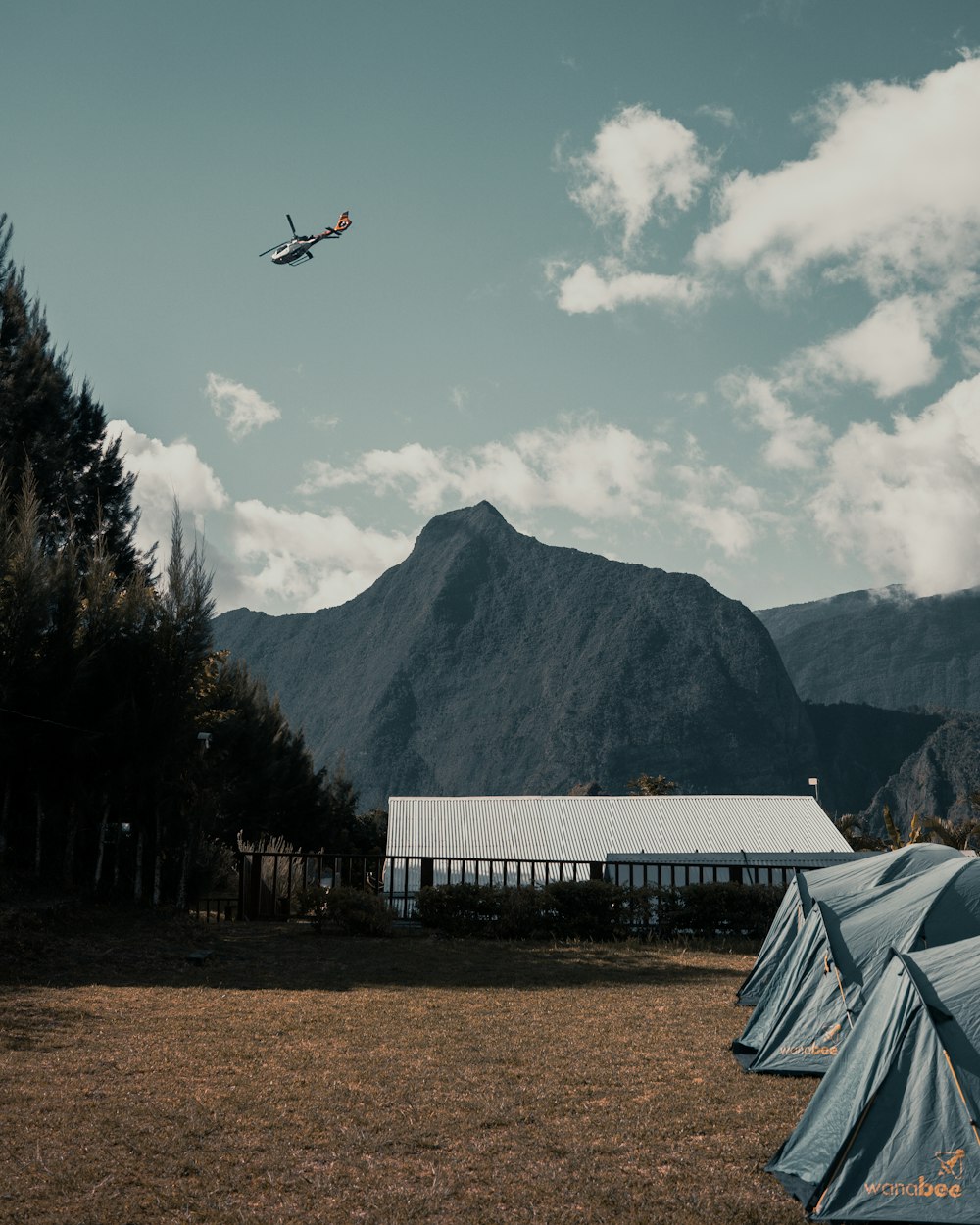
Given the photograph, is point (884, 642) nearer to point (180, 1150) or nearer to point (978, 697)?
point (978, 697)

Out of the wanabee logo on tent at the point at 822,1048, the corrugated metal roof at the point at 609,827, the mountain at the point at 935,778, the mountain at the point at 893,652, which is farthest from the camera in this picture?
the mountain at the point at 893,652

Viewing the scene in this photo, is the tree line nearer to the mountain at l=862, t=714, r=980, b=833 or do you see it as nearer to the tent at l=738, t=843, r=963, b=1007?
the tent at l=738, t=843, r=963, b=1007

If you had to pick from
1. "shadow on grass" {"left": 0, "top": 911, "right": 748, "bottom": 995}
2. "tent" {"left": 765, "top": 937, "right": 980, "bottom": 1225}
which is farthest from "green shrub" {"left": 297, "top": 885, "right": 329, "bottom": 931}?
"tent" {"left": 765, "top": 937, "right": 980, "bottom": 1225}

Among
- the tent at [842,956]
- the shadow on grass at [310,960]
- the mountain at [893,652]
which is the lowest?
the shadow on grass at [310,960]

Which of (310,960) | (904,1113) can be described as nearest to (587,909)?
(310,960)

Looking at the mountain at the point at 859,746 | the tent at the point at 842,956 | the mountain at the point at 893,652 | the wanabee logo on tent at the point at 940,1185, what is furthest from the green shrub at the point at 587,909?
the mountain at the point at 893,652

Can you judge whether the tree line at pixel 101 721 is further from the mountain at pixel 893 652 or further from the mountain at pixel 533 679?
the mountain at pixel 893 652

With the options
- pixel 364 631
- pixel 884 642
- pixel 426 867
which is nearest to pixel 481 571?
pixel 364 631
